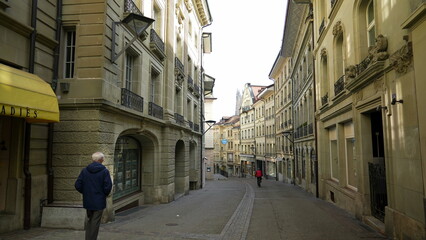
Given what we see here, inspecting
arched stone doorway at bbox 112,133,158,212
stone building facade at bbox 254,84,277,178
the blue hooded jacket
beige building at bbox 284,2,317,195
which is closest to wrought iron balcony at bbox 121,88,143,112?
arched stone doorway at bbox 112,133,158,212

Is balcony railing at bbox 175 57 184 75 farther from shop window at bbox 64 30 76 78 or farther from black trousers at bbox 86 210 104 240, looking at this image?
black trousers at bbox 86 210 104 240

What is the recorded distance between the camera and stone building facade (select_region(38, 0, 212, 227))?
8.77 m

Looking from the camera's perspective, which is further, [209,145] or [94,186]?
[209,145]

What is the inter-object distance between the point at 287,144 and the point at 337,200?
2187 cm

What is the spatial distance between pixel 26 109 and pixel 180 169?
13.5 meters

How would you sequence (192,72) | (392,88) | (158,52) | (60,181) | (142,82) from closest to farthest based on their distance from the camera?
(392,88), (60,181), (142,82), (158,52), (192,72)

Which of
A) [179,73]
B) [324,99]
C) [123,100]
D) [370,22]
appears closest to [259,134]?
[179,73]

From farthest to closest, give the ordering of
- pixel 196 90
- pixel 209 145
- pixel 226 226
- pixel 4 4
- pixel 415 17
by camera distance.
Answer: pixel 209 145, pixel 196 90, pixel 226 226, pixel 4 4, pixel 415 17

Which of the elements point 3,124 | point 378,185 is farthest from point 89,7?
point 378,185

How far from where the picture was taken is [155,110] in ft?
45.6

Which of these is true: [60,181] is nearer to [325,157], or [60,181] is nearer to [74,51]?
[74,51]

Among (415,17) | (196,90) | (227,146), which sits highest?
(196,90)

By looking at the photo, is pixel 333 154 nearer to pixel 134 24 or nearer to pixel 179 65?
pixel 179 65

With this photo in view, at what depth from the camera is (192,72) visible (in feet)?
76.5
